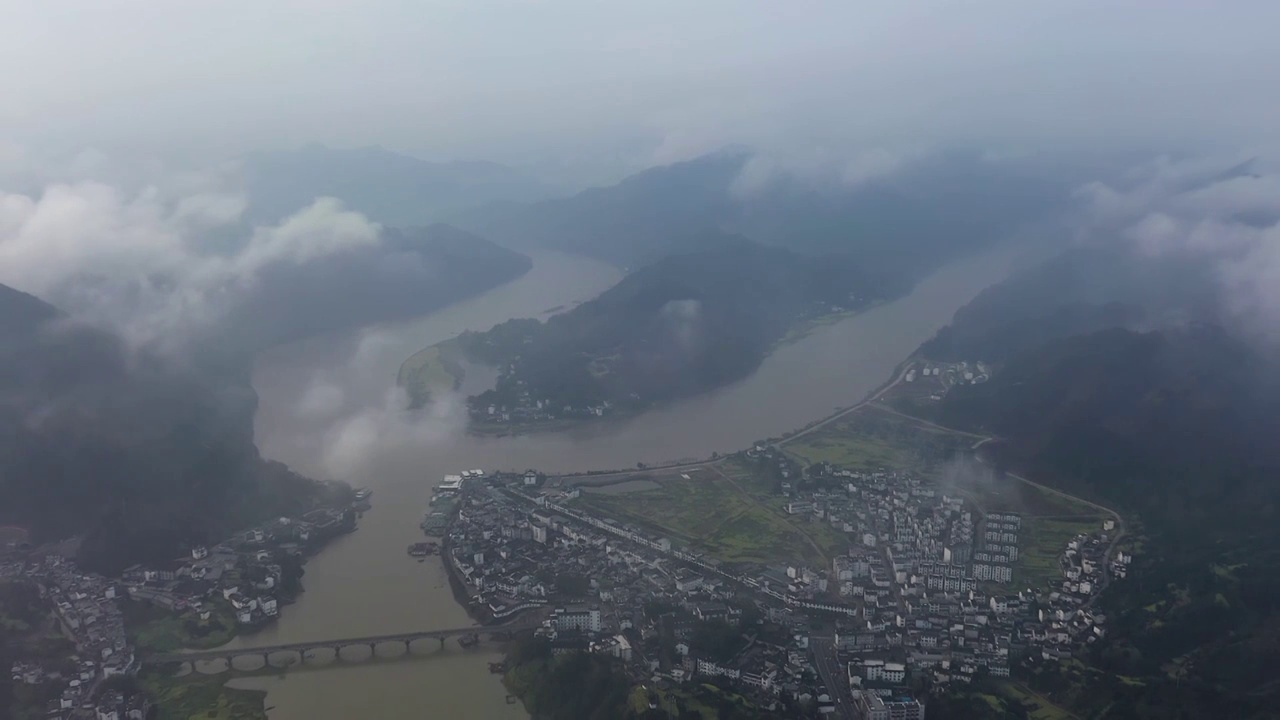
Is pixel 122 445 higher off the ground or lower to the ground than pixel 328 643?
higher

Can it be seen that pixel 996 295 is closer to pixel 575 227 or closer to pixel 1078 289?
pixel 1078 289

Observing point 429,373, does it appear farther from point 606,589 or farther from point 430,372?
point 606,589

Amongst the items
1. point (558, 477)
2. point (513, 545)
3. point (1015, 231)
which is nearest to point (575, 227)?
point (1015, 231)

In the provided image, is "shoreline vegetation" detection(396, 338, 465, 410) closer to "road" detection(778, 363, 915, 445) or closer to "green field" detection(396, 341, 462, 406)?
"green field" detection(396, 341, 462, 406)

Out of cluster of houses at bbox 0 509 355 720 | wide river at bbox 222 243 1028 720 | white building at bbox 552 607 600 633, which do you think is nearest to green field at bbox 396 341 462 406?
wide river at bbox 222 243 1028 720

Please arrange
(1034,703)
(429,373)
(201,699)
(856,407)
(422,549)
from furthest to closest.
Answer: (429,373), (856,407), (422,549), (201,699), (1034,703)

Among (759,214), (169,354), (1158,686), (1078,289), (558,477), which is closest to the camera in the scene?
(1158,686)

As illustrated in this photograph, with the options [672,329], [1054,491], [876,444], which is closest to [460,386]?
[672,329]

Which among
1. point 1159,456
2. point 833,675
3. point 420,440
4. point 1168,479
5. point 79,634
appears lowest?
point 79,634
